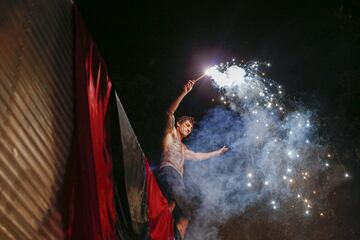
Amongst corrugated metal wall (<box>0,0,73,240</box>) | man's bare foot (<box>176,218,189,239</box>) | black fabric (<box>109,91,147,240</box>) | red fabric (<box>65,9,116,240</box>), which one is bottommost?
man's bare foot (<box>176,218,189,239</box>)

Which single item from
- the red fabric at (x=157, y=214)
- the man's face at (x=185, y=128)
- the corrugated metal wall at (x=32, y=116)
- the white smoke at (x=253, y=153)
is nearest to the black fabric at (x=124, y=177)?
the red fabric at (x=157, y=214)

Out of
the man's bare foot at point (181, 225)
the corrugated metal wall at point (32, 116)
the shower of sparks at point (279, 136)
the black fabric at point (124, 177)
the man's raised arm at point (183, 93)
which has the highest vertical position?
the corrugated metal wall at point (32, 116)

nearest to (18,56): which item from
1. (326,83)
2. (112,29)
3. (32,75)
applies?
(32,75)

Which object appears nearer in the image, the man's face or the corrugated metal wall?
the corrugated metal wall

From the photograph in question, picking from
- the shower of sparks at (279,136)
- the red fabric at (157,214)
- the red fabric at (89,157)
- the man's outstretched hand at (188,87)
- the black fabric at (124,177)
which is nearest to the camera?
the red fabric at (89,157)

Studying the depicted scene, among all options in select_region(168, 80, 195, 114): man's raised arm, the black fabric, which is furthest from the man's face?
the black fabric

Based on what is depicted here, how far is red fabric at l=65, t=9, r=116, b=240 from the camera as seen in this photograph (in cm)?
252

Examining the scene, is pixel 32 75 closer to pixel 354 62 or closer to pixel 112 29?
pixel 112 29

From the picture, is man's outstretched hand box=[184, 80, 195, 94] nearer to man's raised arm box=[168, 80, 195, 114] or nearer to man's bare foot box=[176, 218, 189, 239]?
man's raised arm box=[168, 80, 195, 114]

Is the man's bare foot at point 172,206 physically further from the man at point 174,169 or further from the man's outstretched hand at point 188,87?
the man's outstretched hand at point 188,87

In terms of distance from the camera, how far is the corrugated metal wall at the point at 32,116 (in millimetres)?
2125

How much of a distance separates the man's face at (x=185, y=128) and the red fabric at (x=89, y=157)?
3104mm

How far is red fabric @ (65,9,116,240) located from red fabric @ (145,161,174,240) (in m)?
1.30

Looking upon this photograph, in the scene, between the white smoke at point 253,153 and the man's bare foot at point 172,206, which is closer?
the man's bare foot at point 172,206
